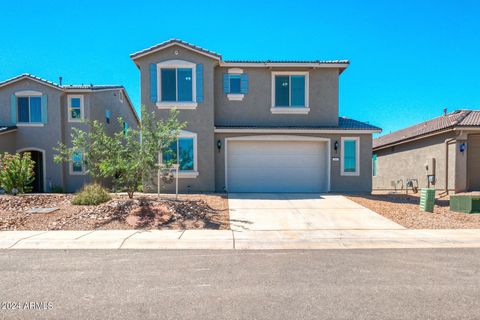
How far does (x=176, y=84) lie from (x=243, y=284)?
34.6 feet

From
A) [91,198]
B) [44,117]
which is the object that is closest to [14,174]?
[91,198]

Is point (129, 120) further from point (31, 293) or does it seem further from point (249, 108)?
point (31, 293)

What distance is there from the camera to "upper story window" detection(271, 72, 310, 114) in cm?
1334

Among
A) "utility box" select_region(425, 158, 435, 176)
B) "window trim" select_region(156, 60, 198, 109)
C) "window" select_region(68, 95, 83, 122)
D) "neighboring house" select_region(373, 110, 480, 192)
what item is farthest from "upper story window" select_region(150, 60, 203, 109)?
"utility box" select_region(425, 158, 435, 176)

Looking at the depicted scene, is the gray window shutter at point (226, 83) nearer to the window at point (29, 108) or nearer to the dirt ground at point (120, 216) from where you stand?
the dirt ground at point (120, 216)

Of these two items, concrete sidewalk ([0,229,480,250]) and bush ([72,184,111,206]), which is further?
bush ([72,184,111,206])

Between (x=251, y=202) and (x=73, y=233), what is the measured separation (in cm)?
615

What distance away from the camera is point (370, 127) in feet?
42.5

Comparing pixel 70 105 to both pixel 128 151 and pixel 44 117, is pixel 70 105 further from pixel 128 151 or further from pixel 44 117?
pixel 128 151

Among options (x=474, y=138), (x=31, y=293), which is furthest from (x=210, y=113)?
(x=474, y=138)

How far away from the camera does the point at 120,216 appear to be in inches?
316

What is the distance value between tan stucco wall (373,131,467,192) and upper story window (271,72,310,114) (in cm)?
795

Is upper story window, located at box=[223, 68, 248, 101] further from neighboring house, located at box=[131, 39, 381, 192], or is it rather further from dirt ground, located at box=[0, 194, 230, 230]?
dirt ground, located at box=[0, 194, 230, 230]

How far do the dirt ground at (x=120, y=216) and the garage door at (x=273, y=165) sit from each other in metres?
3.63
